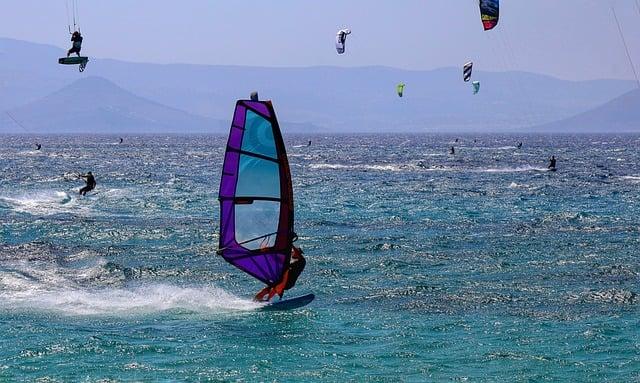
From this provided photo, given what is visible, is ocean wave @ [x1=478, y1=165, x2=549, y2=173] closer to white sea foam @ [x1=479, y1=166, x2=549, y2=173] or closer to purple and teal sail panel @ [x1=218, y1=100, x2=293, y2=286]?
white sea foam @ [x1=479, y1=166, x2=549, y2=173]

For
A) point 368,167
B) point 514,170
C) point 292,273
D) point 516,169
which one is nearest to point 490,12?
point 292,273

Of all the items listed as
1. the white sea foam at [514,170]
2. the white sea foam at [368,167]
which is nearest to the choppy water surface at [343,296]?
the white sea foam at [514,170]

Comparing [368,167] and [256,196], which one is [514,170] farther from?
[256,196]

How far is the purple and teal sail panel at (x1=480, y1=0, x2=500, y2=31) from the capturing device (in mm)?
32156

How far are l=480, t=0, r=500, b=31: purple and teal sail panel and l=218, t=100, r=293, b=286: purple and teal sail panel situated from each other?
48.8ft

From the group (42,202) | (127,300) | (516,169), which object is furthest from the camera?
(516,169)

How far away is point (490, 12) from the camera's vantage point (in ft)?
107

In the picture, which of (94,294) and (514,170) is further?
(514,170)

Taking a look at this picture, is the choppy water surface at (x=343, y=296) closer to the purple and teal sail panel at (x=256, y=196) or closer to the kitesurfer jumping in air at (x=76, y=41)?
the purple and teal sail panel at (x=256, y=196)

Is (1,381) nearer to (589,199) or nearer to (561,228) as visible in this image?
(561,228)

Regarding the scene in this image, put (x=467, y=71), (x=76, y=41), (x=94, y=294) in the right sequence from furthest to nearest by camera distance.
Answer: (x=467, y=71) < (x=76, y=41) < (x=94, y=294)

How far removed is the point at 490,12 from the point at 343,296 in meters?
14.2

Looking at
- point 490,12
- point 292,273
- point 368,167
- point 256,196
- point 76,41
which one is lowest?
point 368,167

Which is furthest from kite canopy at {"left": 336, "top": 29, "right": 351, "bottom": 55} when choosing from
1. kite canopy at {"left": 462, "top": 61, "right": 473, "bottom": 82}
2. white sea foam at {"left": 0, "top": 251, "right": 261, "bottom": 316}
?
white sea foam at {"left": 0, "top": 251, "right": 261, "bottom": 316}
